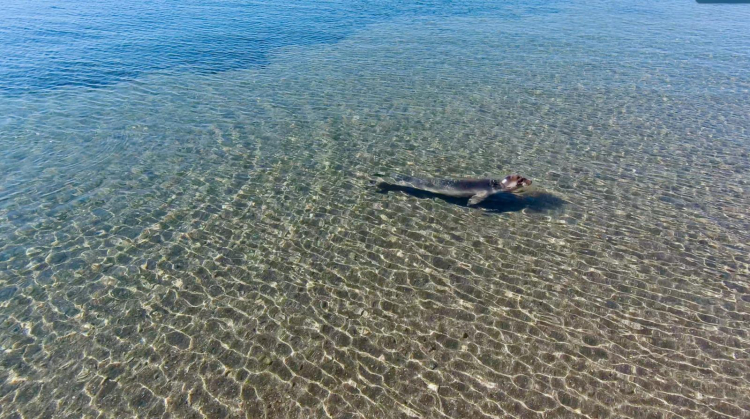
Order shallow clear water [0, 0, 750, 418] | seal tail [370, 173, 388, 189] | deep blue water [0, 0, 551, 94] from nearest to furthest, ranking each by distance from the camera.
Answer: shallow clear water [0, 0, 750, 418]
seal tail [370, 173, 388, 189]
deep blue water [0, 0, 551, 94]

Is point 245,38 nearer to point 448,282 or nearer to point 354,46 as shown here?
point 354,46

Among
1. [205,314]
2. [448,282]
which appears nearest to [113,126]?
[205,314]

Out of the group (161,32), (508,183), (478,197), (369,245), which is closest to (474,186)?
(478,197)

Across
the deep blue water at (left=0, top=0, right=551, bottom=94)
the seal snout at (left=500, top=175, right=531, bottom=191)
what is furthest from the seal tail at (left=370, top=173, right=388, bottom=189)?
the deep blue water at (left=0, top=0, right=551, bottom=94)

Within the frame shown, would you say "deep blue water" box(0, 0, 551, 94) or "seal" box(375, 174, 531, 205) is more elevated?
"deep blue water" box(0, 0, 551, 94)

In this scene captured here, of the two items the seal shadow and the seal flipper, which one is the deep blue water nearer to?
the seal shadow
